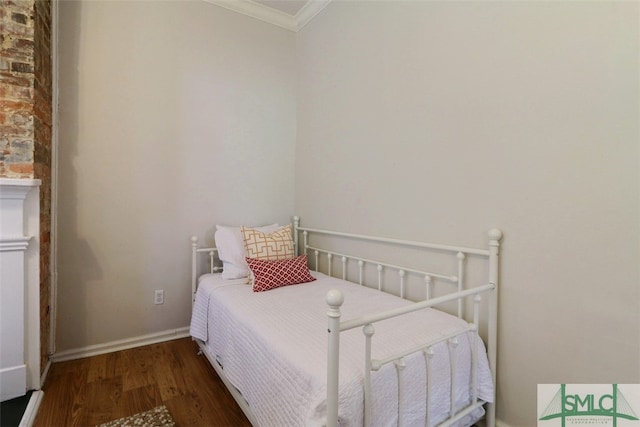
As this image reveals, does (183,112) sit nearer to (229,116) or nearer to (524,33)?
(229,116)

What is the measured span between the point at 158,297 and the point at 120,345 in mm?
392

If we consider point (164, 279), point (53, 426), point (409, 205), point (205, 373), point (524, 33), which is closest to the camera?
point (524, 33)

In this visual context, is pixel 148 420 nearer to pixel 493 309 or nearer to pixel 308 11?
pixel 493 309

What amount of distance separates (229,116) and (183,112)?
0.35m

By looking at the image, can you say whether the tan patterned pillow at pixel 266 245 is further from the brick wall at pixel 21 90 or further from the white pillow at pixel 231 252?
the brick wall at pixel 21 90

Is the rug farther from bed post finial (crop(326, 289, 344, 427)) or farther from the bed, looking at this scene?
bed post finial (crop(326, 289, 344, 427))

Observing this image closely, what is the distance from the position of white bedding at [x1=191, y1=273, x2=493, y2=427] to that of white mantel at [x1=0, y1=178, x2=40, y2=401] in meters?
0.93

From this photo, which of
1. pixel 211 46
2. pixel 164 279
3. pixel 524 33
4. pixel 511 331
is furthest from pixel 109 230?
pixel 524 33

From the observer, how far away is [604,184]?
111 centimetres

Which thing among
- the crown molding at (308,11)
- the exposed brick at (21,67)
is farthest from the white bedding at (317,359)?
the crown molding at (308,11)

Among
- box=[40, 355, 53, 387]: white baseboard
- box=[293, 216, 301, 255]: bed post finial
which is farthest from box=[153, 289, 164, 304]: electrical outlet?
box=[293, 216, 301, 255]: bed post finial

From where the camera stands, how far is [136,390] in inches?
68.7

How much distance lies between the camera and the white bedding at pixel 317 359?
1.02 meters

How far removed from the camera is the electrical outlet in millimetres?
2328
